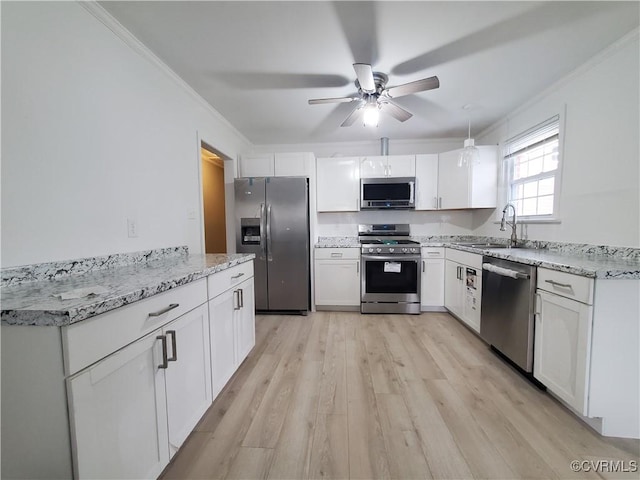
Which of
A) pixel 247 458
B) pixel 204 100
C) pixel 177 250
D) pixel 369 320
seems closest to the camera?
pixel 247 458

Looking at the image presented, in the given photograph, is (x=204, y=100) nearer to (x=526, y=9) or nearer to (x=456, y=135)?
(x=526, y=9)

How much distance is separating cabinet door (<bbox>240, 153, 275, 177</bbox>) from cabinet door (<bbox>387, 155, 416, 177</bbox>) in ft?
5.34

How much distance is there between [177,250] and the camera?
6.36 feet

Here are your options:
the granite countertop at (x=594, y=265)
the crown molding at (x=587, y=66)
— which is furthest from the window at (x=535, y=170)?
the granite countertop at (x=594, y=265)

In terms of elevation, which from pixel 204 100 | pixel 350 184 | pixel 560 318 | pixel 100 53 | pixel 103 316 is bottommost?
pixel 560 318

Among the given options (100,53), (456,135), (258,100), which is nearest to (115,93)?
(100,53)

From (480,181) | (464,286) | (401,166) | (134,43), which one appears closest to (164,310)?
(134,43)

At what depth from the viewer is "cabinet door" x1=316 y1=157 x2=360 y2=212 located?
132 inches

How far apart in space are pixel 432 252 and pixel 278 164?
7.72ft

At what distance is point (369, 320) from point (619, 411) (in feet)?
6.24

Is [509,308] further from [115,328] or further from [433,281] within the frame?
[115,328]

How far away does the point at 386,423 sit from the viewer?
4.51 ft

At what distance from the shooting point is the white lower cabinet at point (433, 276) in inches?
121

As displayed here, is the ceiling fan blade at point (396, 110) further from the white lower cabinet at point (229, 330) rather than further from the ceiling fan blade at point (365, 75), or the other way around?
the white lower cabinet at point (229, 330)
